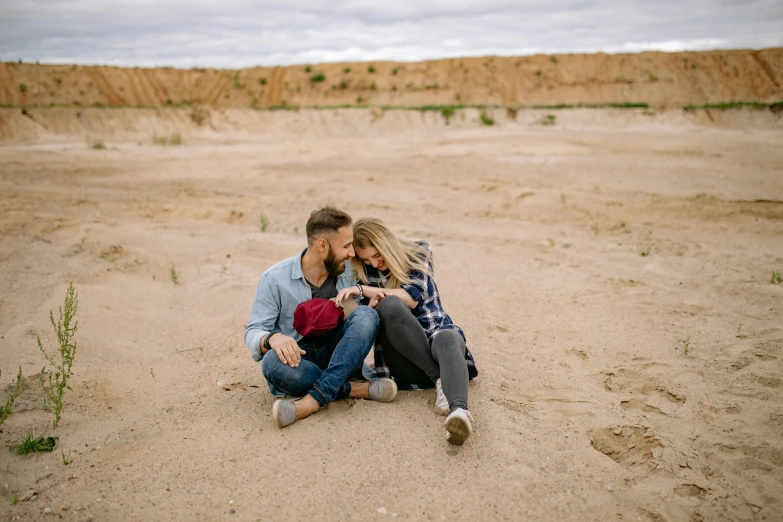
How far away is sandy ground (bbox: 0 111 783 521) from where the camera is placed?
2783 millimetres

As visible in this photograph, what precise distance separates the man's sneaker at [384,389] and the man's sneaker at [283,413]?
505 mm

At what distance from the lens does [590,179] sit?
385 inches

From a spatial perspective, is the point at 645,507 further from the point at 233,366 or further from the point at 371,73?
the point at 371,73

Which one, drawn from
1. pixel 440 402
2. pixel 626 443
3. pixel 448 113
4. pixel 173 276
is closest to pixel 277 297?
pixel 440 402

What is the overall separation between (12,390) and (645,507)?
373 cm

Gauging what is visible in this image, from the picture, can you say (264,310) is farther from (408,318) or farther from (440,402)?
(440,402)

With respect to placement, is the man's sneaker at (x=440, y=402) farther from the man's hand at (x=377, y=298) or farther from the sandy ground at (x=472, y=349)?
the man's hand at (x=377, y=298)

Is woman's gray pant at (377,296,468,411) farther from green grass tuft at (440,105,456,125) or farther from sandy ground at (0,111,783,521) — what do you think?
green grass tuft at (440,105,456,125)

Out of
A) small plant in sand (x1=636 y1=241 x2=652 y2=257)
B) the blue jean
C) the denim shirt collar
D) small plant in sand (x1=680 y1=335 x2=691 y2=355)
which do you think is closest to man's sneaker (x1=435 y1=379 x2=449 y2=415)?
the blue jean

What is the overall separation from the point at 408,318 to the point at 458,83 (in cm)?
3172

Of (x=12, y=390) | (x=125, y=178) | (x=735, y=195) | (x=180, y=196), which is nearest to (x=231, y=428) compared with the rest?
(x=12, y=390)

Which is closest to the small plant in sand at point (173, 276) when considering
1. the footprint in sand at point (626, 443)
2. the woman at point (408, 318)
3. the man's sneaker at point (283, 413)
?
the woman at point (408, 318)

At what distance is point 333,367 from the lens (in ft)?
10.9

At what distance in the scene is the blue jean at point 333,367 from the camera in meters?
3.29
